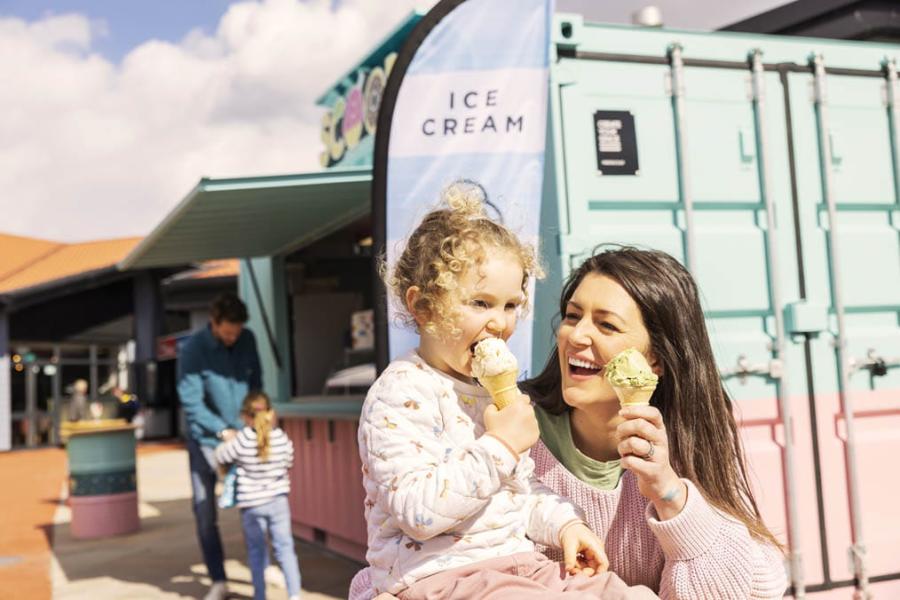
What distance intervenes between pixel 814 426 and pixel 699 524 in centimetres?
295

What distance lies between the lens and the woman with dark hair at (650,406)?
2.04 m

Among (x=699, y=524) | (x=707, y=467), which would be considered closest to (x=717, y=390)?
(x=707, y=467)

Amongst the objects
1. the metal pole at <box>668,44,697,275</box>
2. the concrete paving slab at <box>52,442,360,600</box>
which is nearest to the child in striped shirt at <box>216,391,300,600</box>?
the concrete paving slab at <box>52,442,360,600</box>

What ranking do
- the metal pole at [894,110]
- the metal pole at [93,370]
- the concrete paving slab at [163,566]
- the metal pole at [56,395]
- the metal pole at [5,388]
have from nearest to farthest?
the metal pole at [894,110], the concrete paving slab at [163,566], the metal pole at [5,388], the metal pole at [56,395], the metal pole at [93,370]

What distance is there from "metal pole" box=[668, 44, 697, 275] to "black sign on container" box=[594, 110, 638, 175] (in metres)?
0.24

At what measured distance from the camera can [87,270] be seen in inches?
1037

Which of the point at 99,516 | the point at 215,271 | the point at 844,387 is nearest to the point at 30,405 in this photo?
the point at 215,271

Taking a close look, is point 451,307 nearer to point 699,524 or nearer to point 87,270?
point 699,524

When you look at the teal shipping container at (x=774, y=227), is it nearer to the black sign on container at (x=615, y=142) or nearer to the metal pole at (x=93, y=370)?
the black sign on container at (x=615, y=142)

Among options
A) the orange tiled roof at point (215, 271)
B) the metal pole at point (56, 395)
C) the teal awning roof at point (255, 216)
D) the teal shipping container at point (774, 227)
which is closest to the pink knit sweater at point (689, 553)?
the teal shipping container at point (774, 227)

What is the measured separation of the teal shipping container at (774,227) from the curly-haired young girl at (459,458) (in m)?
2.08

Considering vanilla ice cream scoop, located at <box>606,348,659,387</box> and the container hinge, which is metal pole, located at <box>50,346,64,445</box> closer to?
the container hinge

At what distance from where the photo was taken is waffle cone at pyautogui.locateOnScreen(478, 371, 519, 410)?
1862mm

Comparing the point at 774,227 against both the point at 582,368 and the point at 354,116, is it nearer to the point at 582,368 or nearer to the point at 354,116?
the point at 582,368
